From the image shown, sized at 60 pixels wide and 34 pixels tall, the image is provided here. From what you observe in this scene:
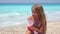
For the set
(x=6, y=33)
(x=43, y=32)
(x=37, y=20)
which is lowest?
(x=6, y=33)

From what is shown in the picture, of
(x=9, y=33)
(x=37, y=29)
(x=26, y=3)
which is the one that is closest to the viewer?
(x=37, y=29)

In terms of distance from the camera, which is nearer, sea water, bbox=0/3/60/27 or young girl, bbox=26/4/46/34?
young girl, bbox=26/4/46/34

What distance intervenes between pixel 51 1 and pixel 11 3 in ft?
7.15

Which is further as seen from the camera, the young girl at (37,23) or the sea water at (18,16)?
the sea water at (18,16)

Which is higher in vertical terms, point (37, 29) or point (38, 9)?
point (38, 9)

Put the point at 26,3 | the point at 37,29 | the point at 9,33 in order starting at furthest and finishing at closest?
the point at 26,3, the point at 9,33, the point at 37,29

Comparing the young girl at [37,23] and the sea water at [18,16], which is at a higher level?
the young girl at [37,23]

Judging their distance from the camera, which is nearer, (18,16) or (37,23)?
(37,23)

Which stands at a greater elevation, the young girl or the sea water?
the young girl

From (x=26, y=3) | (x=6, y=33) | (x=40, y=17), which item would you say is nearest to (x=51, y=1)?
(x=26, y=3)

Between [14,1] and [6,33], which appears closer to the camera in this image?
[6,33]

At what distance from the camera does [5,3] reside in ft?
27.0

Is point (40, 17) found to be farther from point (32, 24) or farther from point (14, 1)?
point (14, 1)

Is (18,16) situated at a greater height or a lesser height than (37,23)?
lesser
